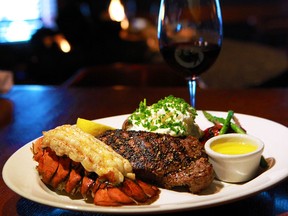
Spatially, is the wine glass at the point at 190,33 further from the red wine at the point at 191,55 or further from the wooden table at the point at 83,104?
the wooden table at the point at 83,104

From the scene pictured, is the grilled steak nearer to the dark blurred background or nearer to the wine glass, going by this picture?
the wine glass

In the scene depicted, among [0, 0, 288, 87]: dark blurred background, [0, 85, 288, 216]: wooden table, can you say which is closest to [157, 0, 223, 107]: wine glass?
[0, 85, 288, 216]: wooden table

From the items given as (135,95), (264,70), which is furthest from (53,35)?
(135,95)

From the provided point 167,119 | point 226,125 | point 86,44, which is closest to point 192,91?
point 226,125

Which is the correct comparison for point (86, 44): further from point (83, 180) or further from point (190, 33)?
point (83, 180)

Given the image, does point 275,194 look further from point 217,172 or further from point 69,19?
point 69,19

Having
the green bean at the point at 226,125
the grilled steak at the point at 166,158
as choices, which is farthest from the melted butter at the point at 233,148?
the green bean at the point at 226,125
